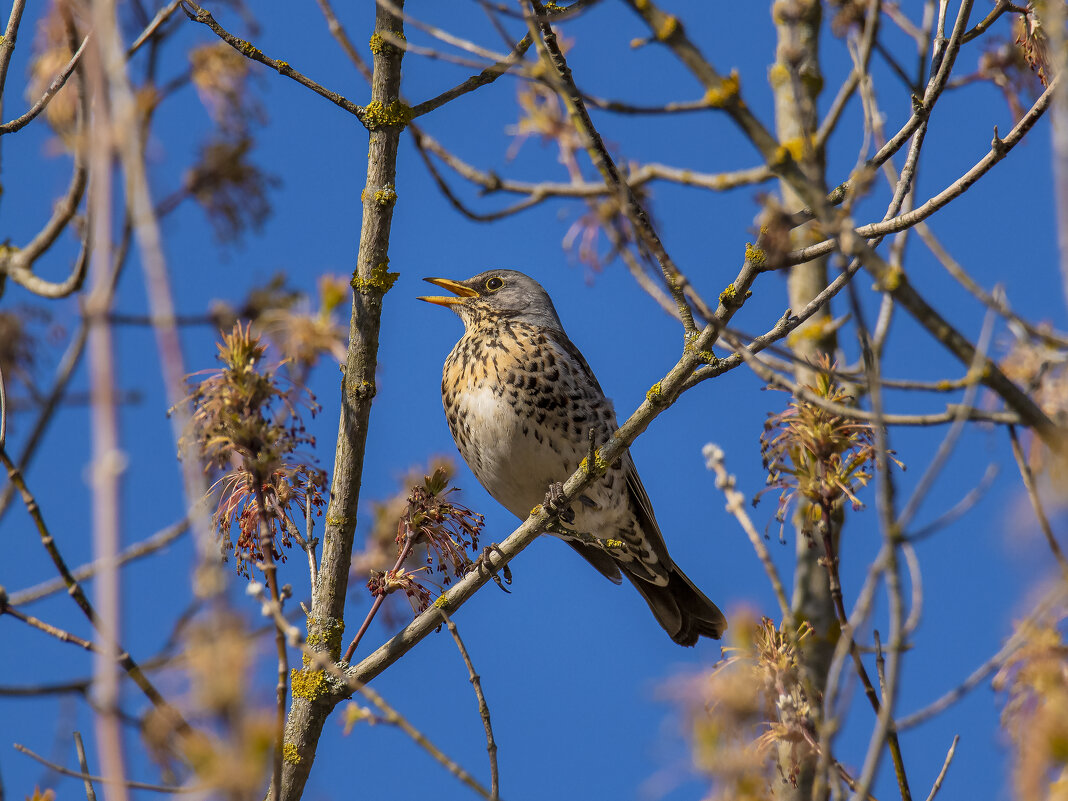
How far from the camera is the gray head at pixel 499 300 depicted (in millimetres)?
6910

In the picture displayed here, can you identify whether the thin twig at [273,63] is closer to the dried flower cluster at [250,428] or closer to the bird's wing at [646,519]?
the dried flower cluster at [250,428]

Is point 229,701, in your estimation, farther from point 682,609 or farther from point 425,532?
point 682,609

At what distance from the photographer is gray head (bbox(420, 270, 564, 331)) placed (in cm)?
691

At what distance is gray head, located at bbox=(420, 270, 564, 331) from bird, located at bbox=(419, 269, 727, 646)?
0.04 feet

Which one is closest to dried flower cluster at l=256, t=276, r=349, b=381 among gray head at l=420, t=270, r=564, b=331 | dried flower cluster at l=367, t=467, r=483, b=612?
dried flower cluster at l=367, t=467, r=483, b=612

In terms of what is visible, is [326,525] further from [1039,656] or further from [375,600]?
[1039,656]

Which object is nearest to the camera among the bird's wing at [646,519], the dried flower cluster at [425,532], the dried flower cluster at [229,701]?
the dried flower cluster at [229,701]

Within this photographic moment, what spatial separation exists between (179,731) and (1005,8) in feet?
11.4

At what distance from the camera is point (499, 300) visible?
708cm

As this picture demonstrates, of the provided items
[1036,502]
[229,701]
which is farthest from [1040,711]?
[229,701]

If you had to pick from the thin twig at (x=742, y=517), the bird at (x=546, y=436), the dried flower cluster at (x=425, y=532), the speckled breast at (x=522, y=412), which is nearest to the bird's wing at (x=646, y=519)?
the bird at (x=546, y=436)

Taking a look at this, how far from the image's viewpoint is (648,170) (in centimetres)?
639

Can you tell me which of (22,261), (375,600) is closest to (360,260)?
(375,600)

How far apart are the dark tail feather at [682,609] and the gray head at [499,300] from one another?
1694 mm
